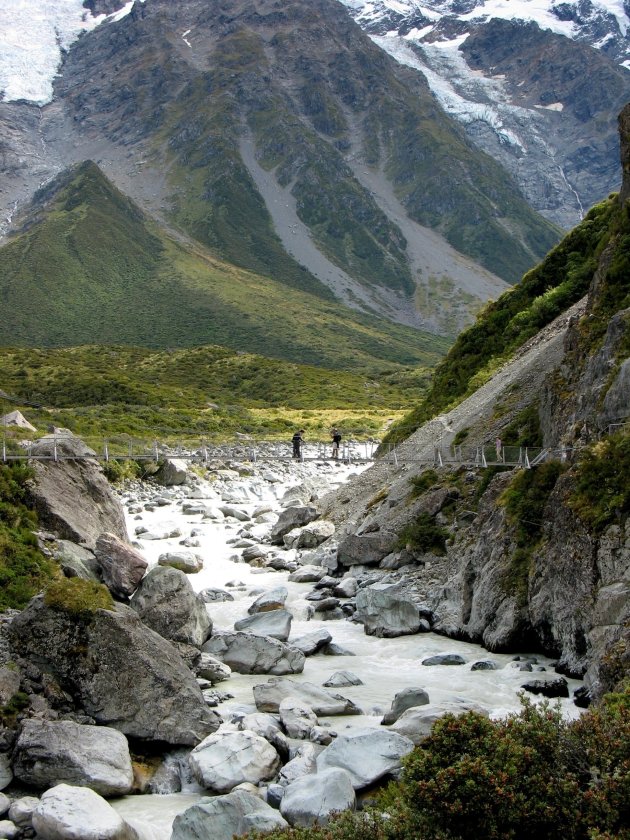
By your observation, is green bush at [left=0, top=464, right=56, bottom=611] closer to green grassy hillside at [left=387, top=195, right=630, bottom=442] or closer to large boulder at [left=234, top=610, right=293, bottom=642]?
large boulder at [left=234, top=610, right=293, bottom=642]

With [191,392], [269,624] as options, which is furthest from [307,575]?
[191,392]

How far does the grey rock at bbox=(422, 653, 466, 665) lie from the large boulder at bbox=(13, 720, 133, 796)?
7.06 meters

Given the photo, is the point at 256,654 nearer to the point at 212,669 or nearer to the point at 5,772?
the point at 212,669

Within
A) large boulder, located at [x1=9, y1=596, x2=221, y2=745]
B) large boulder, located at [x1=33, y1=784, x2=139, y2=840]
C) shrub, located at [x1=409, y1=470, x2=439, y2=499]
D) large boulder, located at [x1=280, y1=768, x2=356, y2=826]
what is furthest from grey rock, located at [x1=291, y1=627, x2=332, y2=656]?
large boulder, located at [x1=33, y1=784, x2=139, y2=840]

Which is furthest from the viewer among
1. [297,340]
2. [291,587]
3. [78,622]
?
[297,340]

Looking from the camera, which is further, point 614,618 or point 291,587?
point 291,587

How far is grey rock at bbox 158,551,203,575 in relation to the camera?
86.6 feet

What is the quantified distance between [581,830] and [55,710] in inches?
330

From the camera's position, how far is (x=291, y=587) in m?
24.6

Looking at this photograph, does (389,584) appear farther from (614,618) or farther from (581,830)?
(581,830)

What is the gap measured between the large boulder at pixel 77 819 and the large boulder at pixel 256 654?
21.7 feet

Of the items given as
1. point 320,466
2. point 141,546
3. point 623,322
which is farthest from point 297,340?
point 623,322

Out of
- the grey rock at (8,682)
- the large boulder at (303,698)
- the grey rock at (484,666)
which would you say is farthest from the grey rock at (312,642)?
the grey rock at (8,682)

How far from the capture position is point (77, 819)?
1009 centimetres
